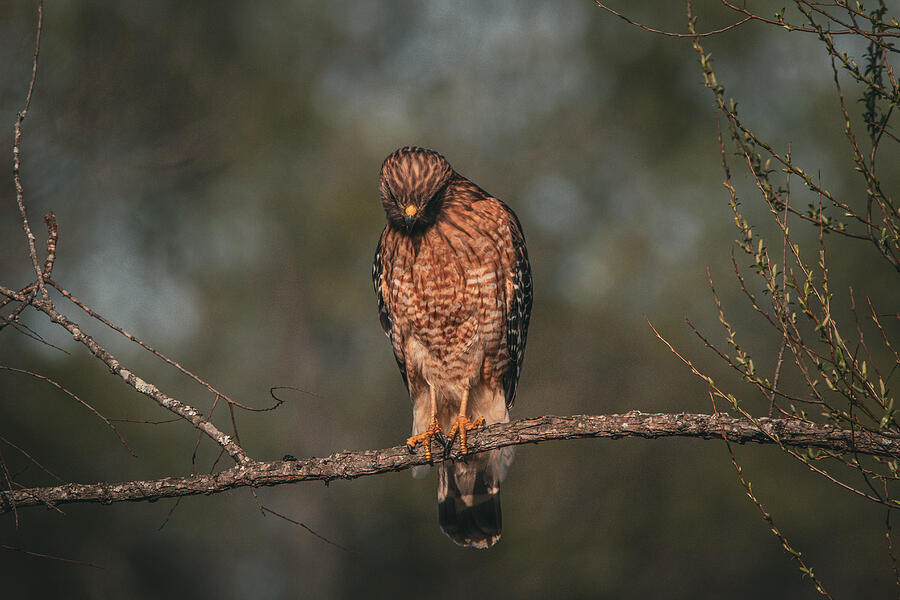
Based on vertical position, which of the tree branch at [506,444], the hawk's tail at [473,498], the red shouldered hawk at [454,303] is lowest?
the tree branch at [506,444]

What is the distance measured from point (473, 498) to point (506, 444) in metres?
1.70

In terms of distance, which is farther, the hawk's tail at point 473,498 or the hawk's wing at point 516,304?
the hawk's tail at point 473,498

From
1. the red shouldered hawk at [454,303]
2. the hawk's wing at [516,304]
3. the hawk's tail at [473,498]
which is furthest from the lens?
the hawk's tail at [473,498]

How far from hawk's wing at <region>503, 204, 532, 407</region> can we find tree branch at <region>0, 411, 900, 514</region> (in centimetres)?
124

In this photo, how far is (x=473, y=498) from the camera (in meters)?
5.23

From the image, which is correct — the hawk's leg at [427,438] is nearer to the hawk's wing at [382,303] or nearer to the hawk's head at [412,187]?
the hawk's wing at [382,303]

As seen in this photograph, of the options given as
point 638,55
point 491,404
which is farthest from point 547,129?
point 491,404

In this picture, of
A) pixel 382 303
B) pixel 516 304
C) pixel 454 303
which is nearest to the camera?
pixel 454 303

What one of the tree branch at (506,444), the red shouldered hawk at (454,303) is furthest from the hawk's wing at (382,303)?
the tree branch at (506,444)

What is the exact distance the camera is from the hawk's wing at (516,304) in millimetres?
4891

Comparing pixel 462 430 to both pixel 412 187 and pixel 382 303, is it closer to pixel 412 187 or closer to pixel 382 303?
pixel 382 303

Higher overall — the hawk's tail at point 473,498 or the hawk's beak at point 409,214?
the hawk's beak at point 409,214

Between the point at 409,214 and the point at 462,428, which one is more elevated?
the point at 409,214

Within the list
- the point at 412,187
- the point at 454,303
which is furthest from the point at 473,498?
the point at 412,187
